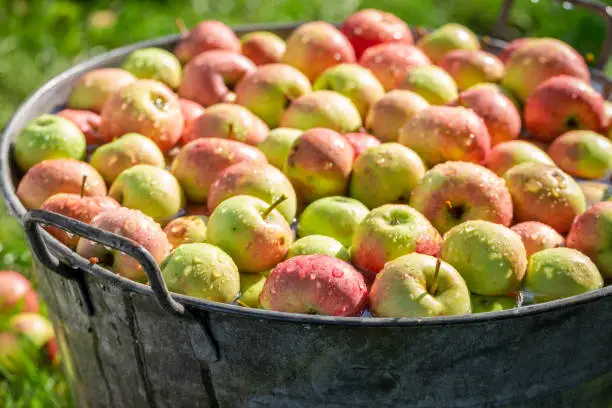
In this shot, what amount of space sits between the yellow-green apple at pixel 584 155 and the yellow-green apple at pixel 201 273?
986 millimetres

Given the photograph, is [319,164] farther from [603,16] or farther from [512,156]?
[603,16]

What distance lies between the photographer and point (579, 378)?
1628mm

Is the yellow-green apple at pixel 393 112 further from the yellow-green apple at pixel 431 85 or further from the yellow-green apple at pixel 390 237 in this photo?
the yellow-green apple at pixel 390 237

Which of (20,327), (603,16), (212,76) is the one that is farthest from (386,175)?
(20,327)

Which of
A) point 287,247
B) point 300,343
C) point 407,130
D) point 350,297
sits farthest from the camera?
point 407,130

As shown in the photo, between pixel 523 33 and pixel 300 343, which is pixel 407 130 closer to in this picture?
pixel 300 343

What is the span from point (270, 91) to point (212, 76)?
0.71ft

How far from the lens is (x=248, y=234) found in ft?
5.63

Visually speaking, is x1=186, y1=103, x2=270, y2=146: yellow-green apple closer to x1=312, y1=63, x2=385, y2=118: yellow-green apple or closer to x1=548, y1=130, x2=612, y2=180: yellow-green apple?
x1=312, y1=63, x2=385, y2=118: yellow-green apple

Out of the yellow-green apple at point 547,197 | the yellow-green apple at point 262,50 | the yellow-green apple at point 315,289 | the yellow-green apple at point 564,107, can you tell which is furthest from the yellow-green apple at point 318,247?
the yellow-green apple at point 262,50

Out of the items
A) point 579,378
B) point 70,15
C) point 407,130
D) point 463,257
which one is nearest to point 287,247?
point 463,257

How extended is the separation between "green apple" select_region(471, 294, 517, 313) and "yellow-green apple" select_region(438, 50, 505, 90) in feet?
3.23

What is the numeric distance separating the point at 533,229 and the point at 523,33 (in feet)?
10.3

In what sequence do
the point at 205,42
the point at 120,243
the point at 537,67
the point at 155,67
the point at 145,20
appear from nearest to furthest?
the point at 120,243 → the point at 537,67 → the point at 155,67 → the point at 205,42 → the point at 145,20
